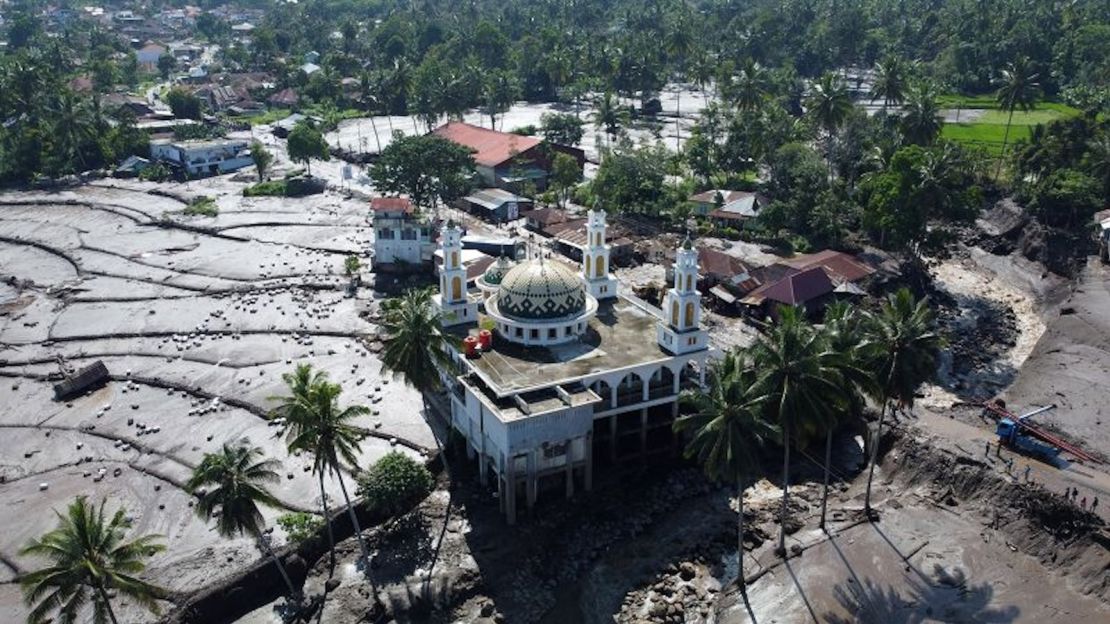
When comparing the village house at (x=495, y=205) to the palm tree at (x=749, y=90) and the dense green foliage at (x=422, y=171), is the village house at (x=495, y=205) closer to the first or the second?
the dense green foliage at (x=422, y=171)

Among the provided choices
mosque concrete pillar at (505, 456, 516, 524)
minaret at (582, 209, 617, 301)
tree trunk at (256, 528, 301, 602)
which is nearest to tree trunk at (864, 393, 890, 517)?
mosque concrete pillar at (505, 456, 516, 524)

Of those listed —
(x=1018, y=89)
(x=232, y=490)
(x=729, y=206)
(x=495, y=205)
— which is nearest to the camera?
(x=232, y=490)

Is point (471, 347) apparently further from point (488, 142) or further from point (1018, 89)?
point (1018, 89)

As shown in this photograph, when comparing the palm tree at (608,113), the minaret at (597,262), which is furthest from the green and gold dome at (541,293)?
the palm tree at (608,113)

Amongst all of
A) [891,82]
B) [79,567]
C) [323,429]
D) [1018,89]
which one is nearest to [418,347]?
[323,429]

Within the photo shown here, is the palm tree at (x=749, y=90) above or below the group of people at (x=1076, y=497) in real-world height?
above

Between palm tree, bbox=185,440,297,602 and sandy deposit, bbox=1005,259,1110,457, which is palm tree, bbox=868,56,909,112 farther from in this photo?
palm tree, bbox=185,440,297,602

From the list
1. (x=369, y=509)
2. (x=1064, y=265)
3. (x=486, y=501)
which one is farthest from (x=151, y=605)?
(x=1064, y=265)
